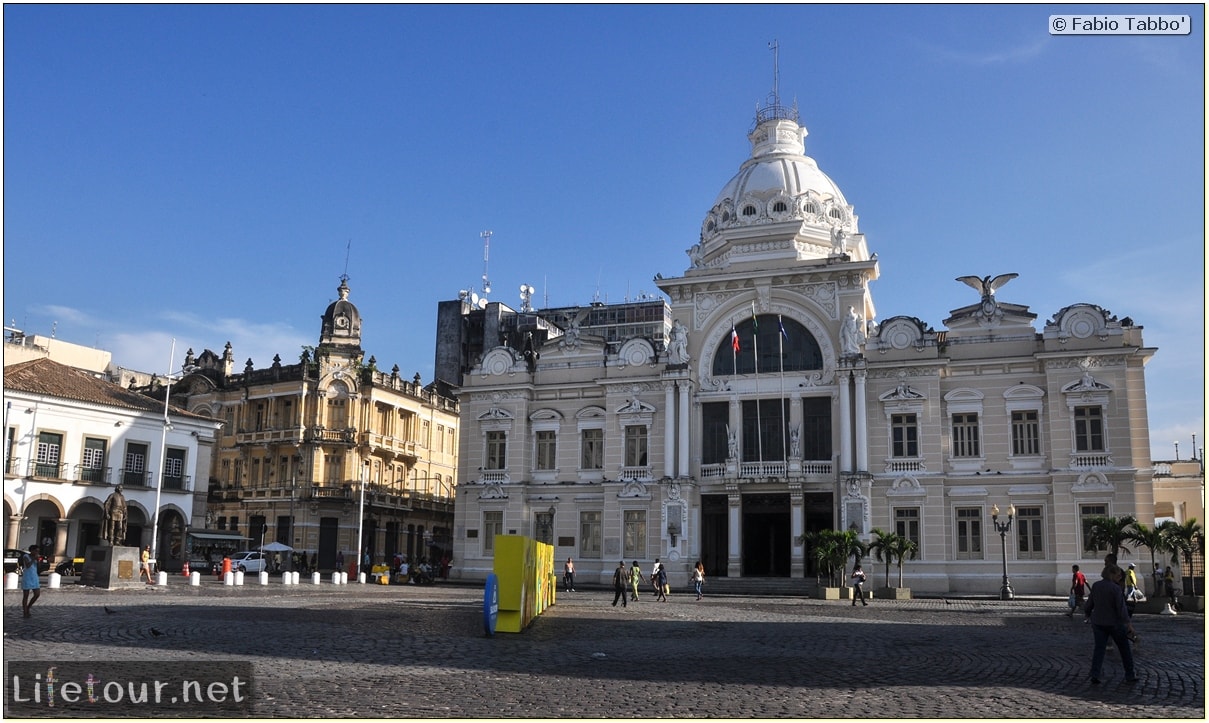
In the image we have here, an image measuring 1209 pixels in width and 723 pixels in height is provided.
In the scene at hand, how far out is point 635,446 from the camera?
4781cm

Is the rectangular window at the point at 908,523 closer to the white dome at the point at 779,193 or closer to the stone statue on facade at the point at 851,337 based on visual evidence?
the stone statue on facade at the point at 851,337

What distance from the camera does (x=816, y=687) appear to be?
12664 millimetres

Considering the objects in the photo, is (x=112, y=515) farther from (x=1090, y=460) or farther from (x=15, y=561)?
(x=1090, y=460)

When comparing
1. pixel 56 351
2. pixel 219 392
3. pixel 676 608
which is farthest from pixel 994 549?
pixel 56 351

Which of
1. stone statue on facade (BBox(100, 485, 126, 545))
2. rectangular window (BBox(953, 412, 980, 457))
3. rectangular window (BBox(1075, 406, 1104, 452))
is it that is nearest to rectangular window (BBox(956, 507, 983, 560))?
rectangular window (BBox(953, 412, 980, 457))

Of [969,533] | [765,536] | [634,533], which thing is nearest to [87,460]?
[634,533]

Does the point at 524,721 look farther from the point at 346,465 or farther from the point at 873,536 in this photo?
the point at 346,465

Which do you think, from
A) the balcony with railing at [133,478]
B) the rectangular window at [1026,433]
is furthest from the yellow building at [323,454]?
the rectangular window at [1026,433]

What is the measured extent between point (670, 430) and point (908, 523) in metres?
10.8

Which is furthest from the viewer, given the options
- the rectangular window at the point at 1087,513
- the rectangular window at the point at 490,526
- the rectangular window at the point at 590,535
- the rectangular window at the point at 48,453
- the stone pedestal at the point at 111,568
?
the rectangular window at the point at 490,526

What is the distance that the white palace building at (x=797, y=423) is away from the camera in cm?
4150

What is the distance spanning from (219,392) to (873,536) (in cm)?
4031

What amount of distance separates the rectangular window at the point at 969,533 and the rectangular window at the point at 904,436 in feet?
10.0

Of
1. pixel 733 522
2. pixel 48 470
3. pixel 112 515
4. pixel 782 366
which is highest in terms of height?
pixel 782 366
